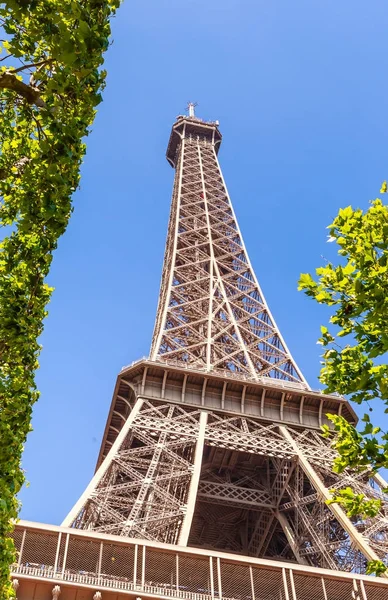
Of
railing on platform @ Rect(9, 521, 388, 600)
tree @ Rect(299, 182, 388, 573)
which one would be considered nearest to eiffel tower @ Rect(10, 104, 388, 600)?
railing on platform @ Rect(9, 521, 388, 600)

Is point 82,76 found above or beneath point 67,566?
above

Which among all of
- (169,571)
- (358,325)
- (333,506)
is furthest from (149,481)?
(358,325)

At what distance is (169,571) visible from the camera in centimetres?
1950

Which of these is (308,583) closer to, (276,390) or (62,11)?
(276,390)

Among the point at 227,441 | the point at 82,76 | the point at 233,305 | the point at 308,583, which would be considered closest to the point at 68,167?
the point at 82,76

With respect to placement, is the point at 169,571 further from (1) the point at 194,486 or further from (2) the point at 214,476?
(2) the point at 214,476

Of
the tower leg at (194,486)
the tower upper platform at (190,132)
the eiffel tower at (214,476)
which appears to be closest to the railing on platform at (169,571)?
the eiffel tower at (214,476)

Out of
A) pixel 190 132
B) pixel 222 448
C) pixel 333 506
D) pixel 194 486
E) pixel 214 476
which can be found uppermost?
pixel 190 132

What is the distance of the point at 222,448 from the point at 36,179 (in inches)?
945

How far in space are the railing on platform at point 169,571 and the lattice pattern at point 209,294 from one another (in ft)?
50.3

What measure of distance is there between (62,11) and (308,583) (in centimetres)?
1680

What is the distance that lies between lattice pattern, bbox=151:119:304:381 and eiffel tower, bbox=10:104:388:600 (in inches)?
A: 5.0

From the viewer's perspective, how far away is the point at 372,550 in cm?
2345

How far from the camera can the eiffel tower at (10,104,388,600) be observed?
64.0 feet
